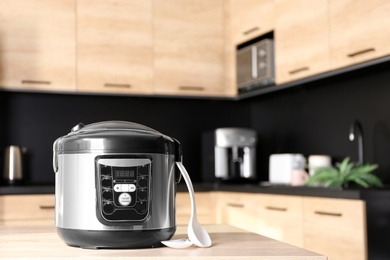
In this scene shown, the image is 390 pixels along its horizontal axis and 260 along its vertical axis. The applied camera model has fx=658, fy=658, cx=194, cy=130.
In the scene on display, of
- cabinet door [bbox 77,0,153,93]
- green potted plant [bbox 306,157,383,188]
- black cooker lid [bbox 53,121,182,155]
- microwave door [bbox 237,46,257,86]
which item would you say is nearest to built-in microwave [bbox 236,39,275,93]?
microwave door [bbox 237,46,257,86]

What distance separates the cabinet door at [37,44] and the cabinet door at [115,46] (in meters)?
0.07

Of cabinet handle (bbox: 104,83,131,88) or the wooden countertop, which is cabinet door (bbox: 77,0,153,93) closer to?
cabinet handle (bbox: 104,83,131,88)

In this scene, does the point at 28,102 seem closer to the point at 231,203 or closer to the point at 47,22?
the point at 47,22

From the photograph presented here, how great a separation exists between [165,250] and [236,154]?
9.11 ft

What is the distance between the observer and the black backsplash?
340 centimetres

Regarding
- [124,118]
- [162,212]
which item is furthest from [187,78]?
[162,212]

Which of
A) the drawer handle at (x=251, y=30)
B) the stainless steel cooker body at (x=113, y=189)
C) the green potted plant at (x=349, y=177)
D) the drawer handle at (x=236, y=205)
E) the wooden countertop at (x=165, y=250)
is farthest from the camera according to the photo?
the drawer handle at (x=251, y=30)

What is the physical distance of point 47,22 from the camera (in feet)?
12.9

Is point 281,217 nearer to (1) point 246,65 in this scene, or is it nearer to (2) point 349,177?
(2) point 349,177


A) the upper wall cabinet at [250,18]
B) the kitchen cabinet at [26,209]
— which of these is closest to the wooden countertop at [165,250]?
the kitchen cabinet at [26,209]

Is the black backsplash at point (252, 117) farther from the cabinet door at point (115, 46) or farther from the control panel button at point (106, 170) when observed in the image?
the control panel button at point (106, 170)

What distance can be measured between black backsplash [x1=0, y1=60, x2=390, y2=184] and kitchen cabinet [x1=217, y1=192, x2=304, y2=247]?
50 centimetres

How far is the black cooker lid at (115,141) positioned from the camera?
135cm

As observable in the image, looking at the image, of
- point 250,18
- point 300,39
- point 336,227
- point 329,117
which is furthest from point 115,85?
point 336,227
